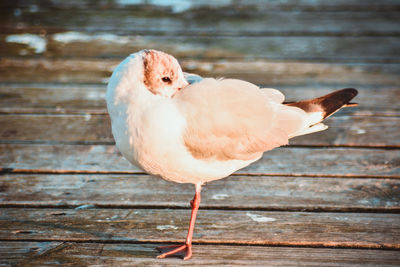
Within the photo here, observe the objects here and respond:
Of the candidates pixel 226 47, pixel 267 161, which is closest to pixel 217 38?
pixel 226 47

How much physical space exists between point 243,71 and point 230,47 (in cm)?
58

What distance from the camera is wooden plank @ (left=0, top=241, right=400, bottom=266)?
184 cm

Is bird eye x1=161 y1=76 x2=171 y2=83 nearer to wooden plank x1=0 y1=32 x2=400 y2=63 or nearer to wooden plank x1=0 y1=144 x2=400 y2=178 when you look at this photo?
wooden plank x1=0 y1=144 x2=400 y2=178

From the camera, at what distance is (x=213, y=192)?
2348mm

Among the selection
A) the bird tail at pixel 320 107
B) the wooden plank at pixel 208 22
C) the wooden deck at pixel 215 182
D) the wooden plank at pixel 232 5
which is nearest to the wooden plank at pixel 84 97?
the wooden deck at pixel 215 182

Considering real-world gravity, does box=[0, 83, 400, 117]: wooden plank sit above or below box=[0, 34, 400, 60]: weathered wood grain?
below

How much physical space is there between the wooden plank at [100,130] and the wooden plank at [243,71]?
63cm

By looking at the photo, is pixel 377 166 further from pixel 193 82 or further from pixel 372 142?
pixel 193 82

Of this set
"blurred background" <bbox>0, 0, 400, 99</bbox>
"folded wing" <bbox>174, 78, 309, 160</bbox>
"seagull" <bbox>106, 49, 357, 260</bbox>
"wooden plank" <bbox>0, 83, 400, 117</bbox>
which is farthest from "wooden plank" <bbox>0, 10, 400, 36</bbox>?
"seagull" <bbox>106, 49, 357, 260</bbox>

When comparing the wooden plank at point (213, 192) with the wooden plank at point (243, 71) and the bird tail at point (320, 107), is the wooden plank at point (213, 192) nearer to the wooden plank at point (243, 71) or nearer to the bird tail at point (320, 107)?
the bird tail at point (320, 107)

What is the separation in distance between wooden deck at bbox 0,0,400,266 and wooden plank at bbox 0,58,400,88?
15 mm

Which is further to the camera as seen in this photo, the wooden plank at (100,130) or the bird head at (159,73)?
the wooden plank at (100,130)

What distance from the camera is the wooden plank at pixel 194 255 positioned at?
184 centimetres

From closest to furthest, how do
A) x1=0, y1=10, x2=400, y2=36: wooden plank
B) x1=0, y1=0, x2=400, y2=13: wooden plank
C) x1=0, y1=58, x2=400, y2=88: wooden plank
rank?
1. x1=0, y1=58, x2=400, y2=88: wooden plank
2. x1=0, y1=10, x2=400, y2=36: wooden plank
3. x1=0, y1=0, x2=400, y2=13: wooden plank
